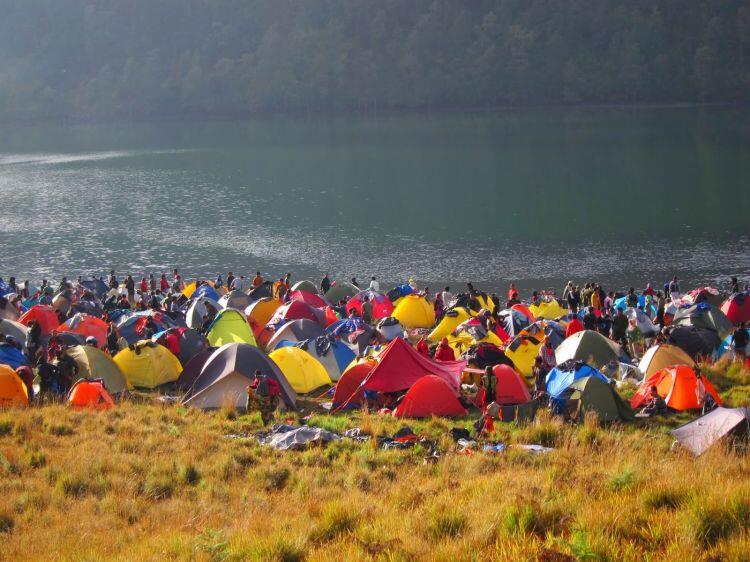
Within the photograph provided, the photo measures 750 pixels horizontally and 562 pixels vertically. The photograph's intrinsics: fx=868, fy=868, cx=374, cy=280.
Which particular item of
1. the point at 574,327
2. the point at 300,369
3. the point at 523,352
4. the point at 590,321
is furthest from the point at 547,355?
the point at 300,369

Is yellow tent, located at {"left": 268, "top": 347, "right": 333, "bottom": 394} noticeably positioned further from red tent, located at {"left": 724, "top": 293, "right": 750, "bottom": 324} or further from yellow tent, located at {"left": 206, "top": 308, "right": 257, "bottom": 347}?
red tent, located at {"left": 724, "top": 293, "right": 750, "bottom": 324}

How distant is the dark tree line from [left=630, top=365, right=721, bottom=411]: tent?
105471 mm

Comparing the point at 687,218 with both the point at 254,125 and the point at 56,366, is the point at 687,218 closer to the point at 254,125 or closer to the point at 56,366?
the point at 56,366

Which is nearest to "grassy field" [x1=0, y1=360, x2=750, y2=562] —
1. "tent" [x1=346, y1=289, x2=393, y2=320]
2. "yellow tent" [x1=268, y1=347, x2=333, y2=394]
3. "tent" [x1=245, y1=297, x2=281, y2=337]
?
"yellow tent" [x1=268, y1=347, x2=333, y2=394]

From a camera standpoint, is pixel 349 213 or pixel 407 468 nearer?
pixel 407 468

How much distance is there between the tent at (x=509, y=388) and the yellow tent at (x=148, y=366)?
611 cm

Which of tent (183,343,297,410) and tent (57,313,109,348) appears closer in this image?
tent (183,343,297,410)

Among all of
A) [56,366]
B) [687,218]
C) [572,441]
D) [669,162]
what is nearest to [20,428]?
[56,366]

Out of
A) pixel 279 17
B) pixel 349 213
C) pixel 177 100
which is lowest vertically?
pixel 349 213

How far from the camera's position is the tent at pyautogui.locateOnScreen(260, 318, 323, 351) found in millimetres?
19547

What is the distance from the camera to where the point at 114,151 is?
92.6 meters

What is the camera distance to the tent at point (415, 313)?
935 inches

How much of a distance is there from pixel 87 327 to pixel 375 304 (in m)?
8.12

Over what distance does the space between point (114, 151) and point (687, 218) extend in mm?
64864
